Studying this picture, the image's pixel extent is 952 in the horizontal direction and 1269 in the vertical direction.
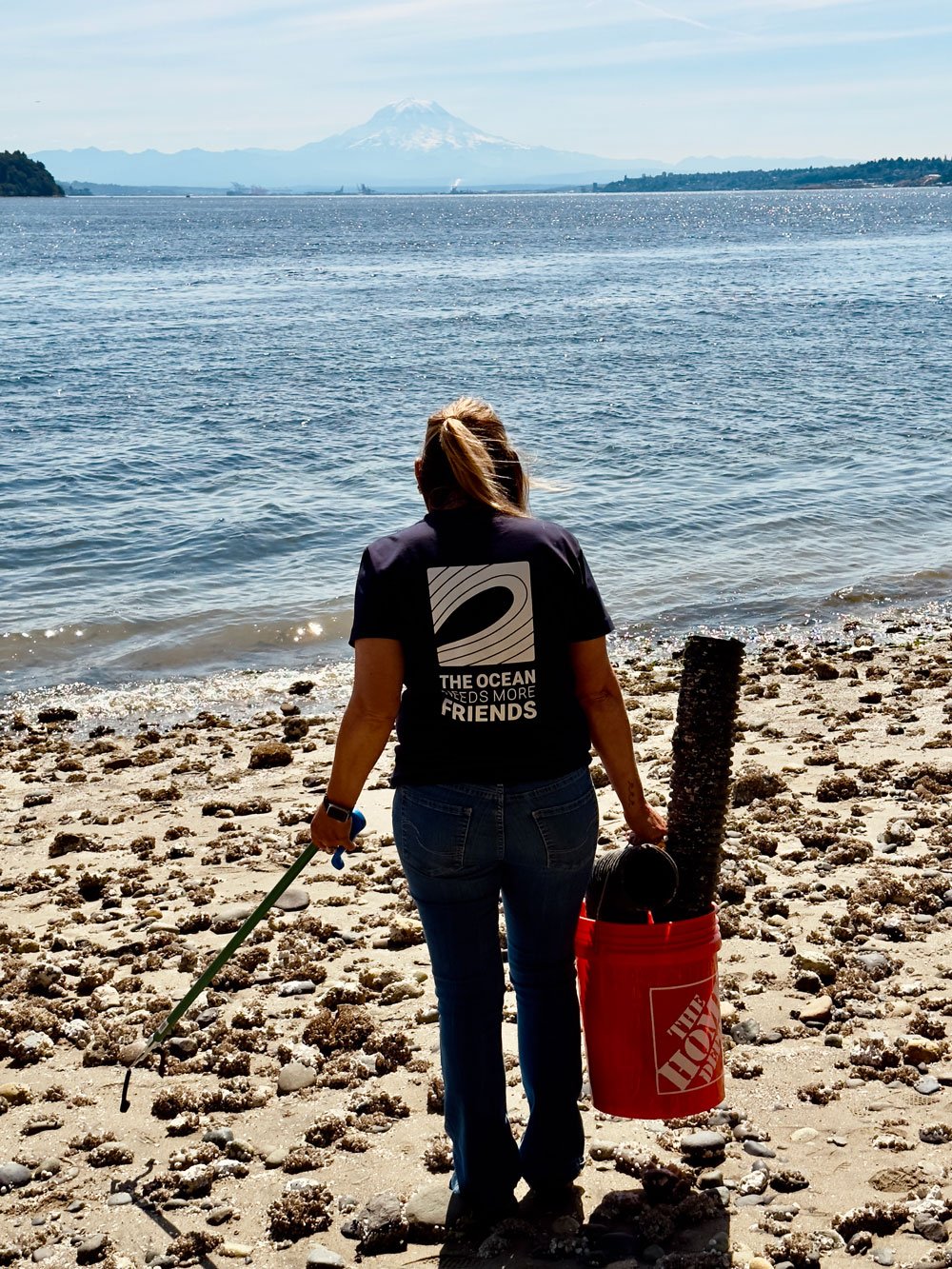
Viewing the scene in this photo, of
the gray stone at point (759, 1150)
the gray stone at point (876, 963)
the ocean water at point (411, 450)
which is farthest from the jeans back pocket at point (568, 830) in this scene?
the ocean water at point (411, 450)

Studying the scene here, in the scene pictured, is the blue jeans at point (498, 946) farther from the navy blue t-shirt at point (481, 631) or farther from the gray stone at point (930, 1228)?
the gray stone at point (930, 1228)

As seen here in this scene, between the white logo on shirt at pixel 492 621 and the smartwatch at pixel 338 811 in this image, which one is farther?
the smartwatch at pixel 338 811

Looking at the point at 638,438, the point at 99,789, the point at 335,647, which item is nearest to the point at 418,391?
the point at 638,438

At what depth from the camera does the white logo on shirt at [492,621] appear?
3.66m

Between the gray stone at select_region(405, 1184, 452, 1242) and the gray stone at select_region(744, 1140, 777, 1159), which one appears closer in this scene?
the gray stone at select_region(405, 1184, 452, 1242)

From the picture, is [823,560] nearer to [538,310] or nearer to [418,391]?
[418,391]

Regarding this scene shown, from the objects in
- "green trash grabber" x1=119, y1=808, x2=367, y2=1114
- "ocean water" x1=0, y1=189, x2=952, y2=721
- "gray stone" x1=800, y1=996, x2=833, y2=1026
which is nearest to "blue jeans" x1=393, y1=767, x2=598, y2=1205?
"green trash grabber" x1=119, y1=808, x2=367, y2=1114

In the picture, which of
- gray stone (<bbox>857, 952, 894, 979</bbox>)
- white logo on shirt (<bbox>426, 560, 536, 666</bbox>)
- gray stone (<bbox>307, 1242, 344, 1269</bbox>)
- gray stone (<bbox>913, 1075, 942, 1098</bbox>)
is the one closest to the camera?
white logo on shirt (<bbox>426, 560, 536, 666</bbox>)

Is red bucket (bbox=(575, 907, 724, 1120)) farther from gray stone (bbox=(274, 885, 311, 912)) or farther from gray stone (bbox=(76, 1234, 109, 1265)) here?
gray stone (bbox=(274, 885, 311, 912))

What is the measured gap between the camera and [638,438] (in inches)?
909

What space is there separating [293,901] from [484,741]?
3112 millimetres

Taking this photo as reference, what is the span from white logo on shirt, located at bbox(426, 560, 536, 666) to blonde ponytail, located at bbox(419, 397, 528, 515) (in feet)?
0.64

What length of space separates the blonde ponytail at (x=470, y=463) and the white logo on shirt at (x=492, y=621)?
0.19m

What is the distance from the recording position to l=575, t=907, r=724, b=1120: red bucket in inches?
159
